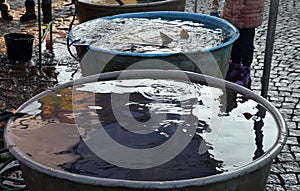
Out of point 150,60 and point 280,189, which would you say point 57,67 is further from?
point 280,189

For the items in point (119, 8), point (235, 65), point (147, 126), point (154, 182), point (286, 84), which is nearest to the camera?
point (154, 182)

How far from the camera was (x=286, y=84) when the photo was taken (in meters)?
6.43

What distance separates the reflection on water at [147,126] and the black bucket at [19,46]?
420cm

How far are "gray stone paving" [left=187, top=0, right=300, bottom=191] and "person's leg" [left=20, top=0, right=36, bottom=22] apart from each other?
380 centimetres

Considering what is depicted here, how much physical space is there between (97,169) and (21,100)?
12.5 feet

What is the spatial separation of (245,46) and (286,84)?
3.95 feet

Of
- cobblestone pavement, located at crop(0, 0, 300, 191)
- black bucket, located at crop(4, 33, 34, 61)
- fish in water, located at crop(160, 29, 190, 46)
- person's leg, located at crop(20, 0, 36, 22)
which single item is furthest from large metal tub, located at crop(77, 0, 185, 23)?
person's leg, located at crop(20, 0, 36, 22)

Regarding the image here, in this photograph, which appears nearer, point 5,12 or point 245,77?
point 245,77

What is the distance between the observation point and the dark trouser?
18.5 ft

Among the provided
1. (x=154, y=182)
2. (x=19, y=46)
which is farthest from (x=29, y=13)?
(x=154, y=182)

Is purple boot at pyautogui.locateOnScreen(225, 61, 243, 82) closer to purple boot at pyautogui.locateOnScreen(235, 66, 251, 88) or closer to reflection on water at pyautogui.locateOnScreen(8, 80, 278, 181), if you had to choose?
purple boot at pyautogui.locateOnScreen(235, 66, 251, 88)

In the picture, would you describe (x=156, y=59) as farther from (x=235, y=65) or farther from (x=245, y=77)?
(x=245, y=77)

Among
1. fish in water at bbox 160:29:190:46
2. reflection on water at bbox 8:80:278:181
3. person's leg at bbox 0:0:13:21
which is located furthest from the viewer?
person's leg at bbox 0:0:13:21

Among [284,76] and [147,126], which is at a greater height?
[147,126]
